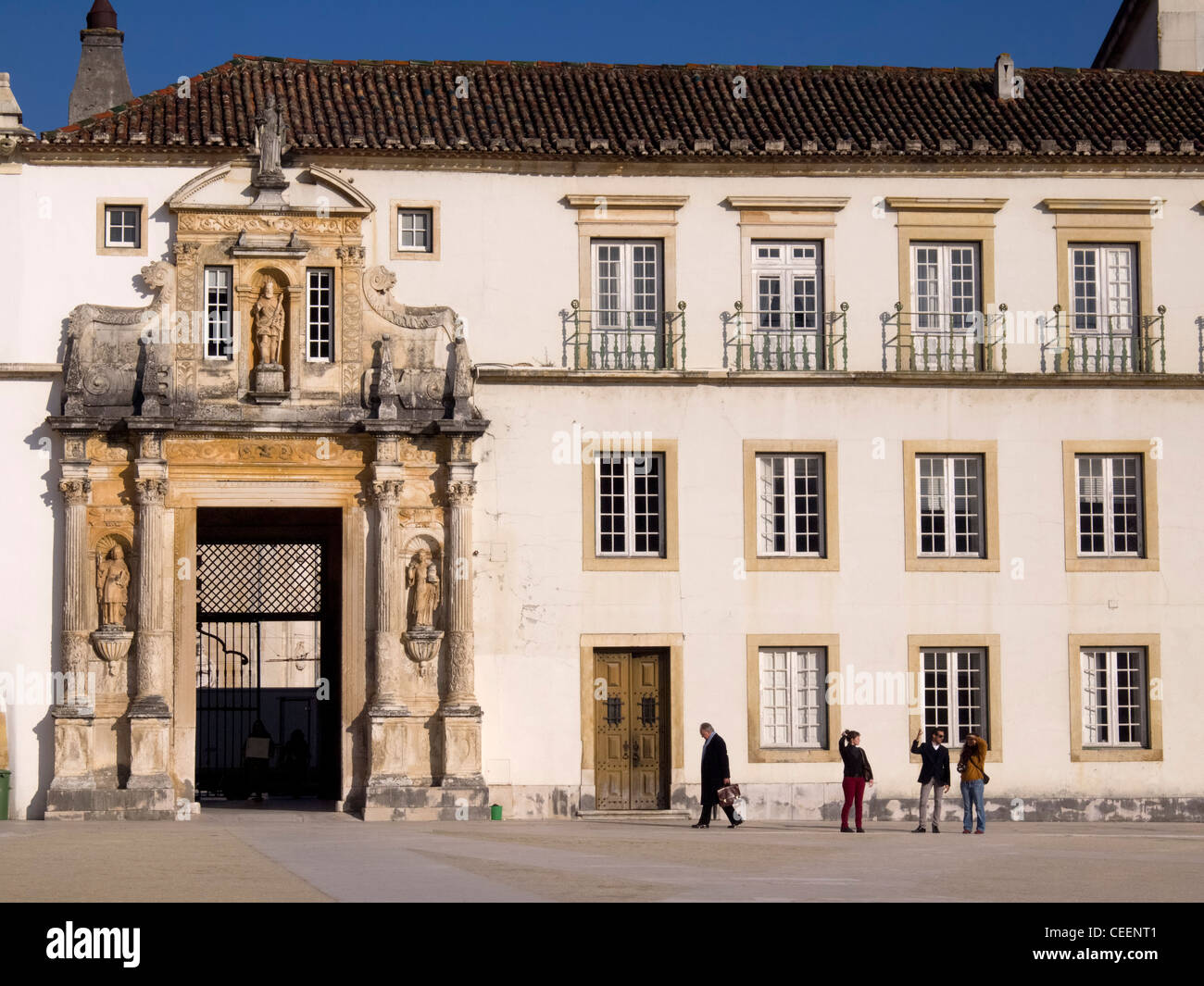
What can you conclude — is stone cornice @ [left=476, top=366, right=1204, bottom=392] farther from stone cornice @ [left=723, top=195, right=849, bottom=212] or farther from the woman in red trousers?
the woman in red trousers

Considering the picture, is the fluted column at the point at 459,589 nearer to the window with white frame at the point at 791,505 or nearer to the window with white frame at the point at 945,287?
the window with white frame at the point at 791,505

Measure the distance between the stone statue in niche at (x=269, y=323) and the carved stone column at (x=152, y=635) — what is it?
6.61ft

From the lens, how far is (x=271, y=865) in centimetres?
2062

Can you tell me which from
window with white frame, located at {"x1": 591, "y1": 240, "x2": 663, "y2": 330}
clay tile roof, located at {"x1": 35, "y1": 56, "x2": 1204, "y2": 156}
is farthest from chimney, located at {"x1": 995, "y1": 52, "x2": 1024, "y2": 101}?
window with white frame, located at {"x1": 591, "y1": 240, "x2": 663, "y2": 330}

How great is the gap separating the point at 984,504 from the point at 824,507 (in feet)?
8.13

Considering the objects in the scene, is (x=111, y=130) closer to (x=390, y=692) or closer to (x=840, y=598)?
(x=390, y=692)

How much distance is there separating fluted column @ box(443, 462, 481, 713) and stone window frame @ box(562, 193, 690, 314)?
3.40 m

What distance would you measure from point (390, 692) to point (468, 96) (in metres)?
9.41

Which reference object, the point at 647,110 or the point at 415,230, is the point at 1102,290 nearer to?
the point at 647,110

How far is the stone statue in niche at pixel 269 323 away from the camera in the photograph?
30.5 metres

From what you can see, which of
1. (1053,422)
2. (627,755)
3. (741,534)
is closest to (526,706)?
(627,755)

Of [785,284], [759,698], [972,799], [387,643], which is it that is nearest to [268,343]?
[387,643]

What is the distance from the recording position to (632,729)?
102ft

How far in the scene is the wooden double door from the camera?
30.9 metres
